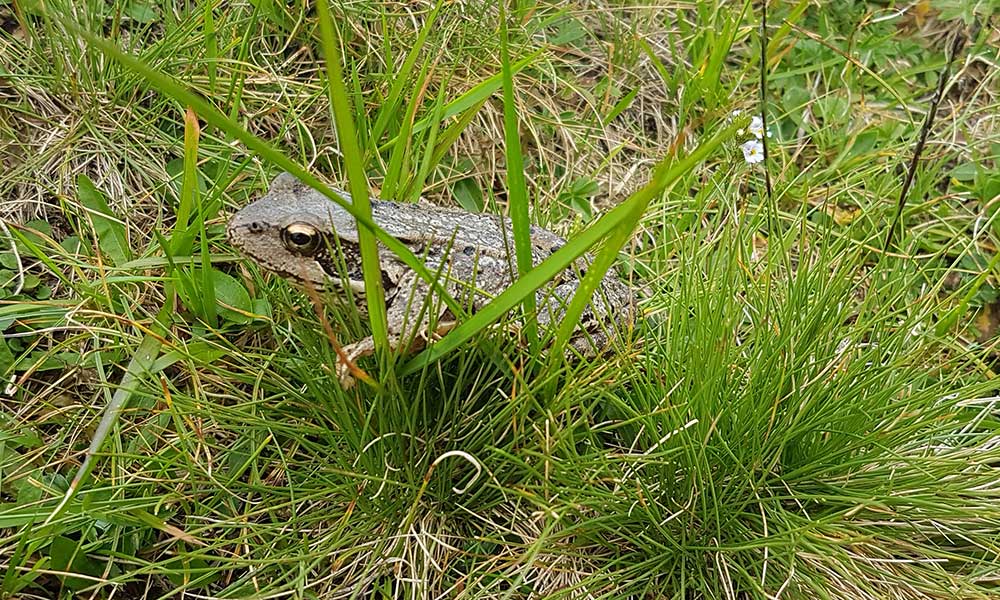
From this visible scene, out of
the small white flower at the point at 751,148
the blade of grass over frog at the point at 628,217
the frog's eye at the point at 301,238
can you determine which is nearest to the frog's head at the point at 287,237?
the frog's eye at the point at 301,238

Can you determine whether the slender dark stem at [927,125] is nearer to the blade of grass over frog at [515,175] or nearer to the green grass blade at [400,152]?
the blade of grass over frog at [515,175]

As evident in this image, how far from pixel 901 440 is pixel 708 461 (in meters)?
0.56

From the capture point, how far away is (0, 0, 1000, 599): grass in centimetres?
235

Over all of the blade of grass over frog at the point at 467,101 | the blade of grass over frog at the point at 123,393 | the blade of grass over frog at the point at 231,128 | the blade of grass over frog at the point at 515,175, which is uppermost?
the blade of grass over frog at the point at 231,128

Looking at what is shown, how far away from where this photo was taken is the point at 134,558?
2.38 meters

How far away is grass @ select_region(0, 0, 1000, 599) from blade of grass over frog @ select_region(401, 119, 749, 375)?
0.01 m

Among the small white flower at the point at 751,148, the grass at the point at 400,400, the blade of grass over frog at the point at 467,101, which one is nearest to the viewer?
the grass at the point at 400,400

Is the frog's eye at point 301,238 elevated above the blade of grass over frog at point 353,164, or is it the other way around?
the blade of grass over frog at point 353,164

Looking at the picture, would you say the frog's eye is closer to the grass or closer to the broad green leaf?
the grass

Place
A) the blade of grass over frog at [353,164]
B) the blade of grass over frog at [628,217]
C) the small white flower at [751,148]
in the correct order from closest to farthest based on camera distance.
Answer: the blade of grass over frog at [353,164] → the blade of grass over frog at [628,217] → the small white flower at [751,148]

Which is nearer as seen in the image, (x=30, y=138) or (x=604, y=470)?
(x=604, y=470)

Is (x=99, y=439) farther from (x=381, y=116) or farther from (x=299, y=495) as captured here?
(x=381, y=116)

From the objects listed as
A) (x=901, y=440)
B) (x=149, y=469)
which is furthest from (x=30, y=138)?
(x=901, y=440)

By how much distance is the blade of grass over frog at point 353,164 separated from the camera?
61.5 inches
